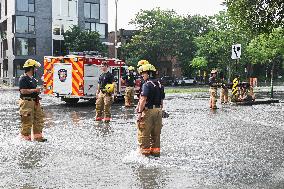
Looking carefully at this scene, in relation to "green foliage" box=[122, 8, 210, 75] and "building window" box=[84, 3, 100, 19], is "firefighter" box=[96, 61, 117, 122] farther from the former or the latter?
"green foliage" box=[122, 8, 210, 75]

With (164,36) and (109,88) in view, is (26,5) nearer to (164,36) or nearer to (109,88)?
(164,36)

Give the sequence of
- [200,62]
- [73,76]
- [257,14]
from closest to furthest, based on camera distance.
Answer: [73,76] → [257,14] → [200,62]

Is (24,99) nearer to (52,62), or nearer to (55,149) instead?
(55,149)

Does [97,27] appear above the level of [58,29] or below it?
above

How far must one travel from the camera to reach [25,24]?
53.1 metres

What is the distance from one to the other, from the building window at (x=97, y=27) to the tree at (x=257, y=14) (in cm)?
3639

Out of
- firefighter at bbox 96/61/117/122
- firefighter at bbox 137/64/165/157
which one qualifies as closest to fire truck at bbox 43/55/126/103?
firefighter at bbox 96/61/117/122

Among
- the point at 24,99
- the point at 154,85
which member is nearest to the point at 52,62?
the point at 24,99

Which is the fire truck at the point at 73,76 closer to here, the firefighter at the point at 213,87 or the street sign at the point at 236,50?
the firefighter at the point at 213,87

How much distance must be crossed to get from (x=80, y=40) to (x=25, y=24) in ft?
23.9

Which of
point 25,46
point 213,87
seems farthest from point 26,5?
point 213,87

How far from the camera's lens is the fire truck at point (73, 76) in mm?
20375

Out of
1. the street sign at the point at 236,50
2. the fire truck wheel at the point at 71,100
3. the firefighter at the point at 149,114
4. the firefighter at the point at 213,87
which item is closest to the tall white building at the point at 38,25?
the fire truck wheel at the point at 71,100

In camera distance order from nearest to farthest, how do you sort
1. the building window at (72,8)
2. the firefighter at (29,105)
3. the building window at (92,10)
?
the firefighter at (29,105) < the building window at (72,8) < the building window at (92,10)
